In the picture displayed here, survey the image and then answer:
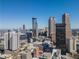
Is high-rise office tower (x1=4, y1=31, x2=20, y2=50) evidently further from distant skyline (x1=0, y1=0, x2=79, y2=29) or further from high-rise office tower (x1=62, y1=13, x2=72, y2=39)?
high-rise office tower (x1=62, y1=13, x2=72, y2=39)

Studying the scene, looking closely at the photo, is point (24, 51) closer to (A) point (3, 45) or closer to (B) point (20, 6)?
(A) point (3, 45)

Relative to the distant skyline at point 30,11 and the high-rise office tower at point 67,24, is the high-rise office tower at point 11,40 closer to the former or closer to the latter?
the distant skyline at point 30,11

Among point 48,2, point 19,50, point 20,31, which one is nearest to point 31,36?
point 20,31

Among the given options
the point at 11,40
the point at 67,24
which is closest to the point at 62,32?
the point at 67,24

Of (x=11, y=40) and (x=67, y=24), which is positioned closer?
(x=67, y=24)

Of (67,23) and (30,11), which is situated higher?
(30,11)

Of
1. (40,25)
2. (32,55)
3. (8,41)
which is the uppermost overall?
(40,25)

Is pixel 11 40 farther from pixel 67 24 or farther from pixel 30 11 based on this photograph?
pixel 67 24
